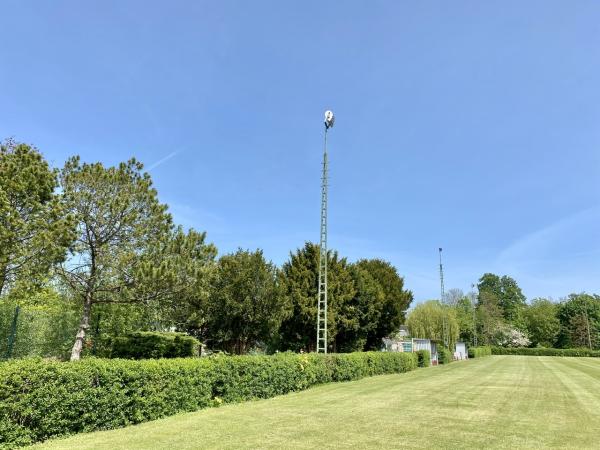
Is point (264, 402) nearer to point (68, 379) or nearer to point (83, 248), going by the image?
point (68, 379)

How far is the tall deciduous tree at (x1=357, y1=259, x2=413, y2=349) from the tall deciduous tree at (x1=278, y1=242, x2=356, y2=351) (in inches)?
190

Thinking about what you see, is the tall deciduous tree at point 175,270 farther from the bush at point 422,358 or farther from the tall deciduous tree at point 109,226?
the bush at point 422,358

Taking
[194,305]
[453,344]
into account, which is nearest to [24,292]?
[194,305]

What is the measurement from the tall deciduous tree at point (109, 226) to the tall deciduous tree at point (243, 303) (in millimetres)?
6097

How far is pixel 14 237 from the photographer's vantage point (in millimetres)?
9836

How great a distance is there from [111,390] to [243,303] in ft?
38.4

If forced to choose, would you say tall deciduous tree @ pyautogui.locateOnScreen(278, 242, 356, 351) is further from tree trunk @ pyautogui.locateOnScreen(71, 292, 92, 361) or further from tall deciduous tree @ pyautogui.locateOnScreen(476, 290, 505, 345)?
tall deciduous tree @ pyautogui.locateOnScreen(476, 290, 505, 345)

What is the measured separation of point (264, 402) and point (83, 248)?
7280 millimetres

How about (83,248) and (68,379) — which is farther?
(83,248)

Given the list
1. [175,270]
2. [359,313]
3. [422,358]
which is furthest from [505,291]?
[175,270]

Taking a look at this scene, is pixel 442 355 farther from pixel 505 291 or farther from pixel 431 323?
pixel 505 291

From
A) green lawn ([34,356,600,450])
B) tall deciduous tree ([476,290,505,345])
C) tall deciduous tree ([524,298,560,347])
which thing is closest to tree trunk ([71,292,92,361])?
green lawn ([34,356,600,450])

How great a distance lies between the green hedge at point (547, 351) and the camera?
209ft

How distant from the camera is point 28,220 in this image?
10.4 m
